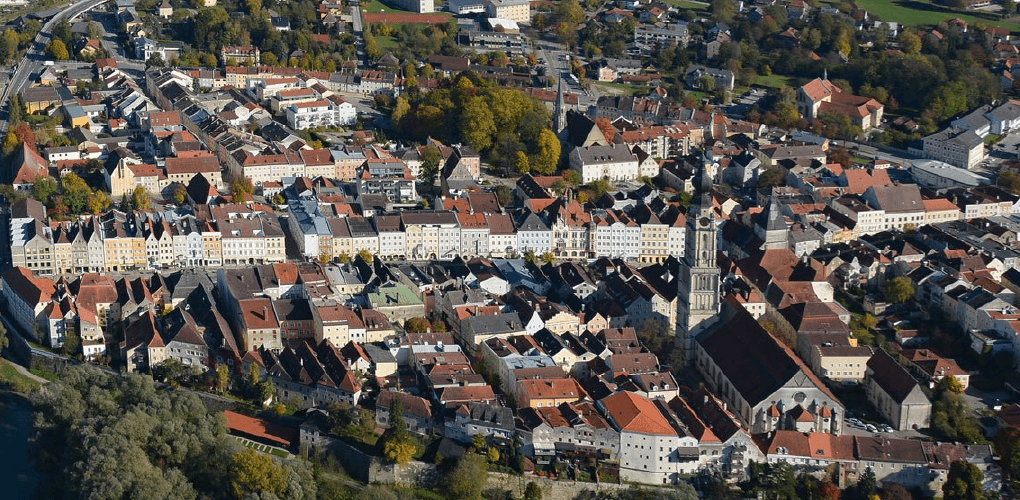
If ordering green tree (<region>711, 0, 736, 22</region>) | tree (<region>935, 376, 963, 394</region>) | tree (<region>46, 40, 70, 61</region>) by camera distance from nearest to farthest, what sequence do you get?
1. tree (<region>935, 376, 963, 394</region>)
2. tree (<region>46, 40, 70, 61</region>)
3. green tree (<region>711, 0, 736, 22</region>)

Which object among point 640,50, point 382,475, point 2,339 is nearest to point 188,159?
point 2,339

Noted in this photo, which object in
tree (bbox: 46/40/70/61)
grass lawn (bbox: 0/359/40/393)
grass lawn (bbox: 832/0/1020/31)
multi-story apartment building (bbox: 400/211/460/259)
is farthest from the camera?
grass lawn (bbox: 832/0/1020/31)

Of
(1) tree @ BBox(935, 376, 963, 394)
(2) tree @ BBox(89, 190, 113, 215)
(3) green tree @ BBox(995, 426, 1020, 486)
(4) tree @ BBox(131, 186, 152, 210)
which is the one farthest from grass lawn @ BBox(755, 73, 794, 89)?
(3) green tree @ BBox(995, 426, 1020, 486)

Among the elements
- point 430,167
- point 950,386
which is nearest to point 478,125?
point 430,167

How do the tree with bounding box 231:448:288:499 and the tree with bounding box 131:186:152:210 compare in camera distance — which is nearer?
the tree with bounding box 231:448:288:499

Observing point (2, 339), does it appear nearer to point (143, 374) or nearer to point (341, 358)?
point (143, 374)

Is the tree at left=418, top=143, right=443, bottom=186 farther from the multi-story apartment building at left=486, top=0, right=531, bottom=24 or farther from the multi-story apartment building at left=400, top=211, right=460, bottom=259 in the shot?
the multi-story apartment building at left=486, top=0, right=531, bottom=24

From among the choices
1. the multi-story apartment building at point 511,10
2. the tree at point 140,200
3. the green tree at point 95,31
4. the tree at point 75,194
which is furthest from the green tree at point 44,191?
the multi-story apartment building at point 511,10
